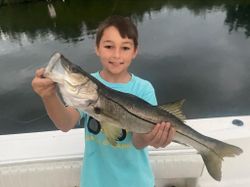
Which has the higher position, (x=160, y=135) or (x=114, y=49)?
(x=114, y=49)

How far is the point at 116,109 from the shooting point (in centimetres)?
229

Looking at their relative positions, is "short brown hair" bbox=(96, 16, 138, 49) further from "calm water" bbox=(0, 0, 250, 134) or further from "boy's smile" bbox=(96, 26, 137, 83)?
"calm water" bbox=(0, 0, 250, 134)

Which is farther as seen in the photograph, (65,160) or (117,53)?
(65,160)

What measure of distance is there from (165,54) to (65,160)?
14.1 meters

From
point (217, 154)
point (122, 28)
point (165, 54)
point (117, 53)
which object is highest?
point (122, 28)

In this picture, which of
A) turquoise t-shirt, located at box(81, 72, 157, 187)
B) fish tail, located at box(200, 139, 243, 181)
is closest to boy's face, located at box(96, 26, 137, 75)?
turquoise t-shirt, located at box(81, 72, 157, 187)

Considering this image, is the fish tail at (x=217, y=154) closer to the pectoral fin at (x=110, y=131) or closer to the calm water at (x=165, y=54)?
the pectoral fin at (x=110, y=131)

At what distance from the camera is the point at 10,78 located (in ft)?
53.9

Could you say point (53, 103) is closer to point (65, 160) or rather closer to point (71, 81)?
point (71, 81)

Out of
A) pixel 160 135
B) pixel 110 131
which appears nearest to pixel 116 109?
pixel 110 131

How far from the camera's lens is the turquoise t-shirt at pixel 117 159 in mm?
2775

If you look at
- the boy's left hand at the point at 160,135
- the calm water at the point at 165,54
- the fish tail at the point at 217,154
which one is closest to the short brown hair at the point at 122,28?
the boy's left hand at the point at 160,135

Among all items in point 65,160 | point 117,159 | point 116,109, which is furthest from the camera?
point 65,160

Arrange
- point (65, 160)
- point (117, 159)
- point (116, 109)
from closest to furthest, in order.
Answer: point (116, 109), point (117, 159), point (65, 160)
